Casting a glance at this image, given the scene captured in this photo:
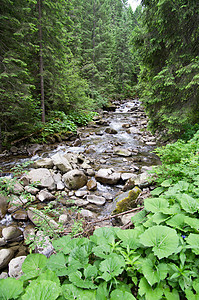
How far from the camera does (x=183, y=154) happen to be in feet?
10.6

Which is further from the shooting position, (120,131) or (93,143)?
(120,131)

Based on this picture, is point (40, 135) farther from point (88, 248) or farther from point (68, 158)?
point (88, 248)

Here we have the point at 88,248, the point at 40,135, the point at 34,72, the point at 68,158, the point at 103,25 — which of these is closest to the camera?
the point at 88,248

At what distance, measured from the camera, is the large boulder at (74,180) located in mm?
5156

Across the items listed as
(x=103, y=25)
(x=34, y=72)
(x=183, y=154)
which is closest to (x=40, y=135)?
(x=34, y=72)

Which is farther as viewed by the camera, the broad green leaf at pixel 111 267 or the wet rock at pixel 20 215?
the wet rock at pixel 20 215

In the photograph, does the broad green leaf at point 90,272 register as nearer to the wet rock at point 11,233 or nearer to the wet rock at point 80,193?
the wet rock at point 11,233

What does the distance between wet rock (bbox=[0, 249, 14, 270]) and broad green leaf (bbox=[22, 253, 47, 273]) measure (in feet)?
5.95

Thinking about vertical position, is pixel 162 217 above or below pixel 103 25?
below

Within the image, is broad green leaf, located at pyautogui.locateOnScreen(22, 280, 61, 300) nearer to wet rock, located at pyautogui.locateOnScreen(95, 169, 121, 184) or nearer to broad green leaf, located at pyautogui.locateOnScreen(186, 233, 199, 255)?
broad green leaf, located at pyautogui.locateOnScreen(186, 233, 199, 255)

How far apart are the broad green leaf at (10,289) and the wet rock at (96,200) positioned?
339 cm

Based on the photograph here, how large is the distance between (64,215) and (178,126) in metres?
5.32

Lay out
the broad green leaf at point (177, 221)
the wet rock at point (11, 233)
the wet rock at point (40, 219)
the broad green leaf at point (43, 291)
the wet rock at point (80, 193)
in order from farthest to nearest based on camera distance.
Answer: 1. the wet rock at point (80, 193)
2. the wet rock at point (11, 233)
3. the wet rock at point (40, 219)
4. the broad green leaf at point (177, 221)
5. the broad green leaf at point (43, 291)

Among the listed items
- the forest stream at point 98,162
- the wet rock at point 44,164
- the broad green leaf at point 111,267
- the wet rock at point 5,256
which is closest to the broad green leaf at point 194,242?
the broad green leaf at point 111,267
